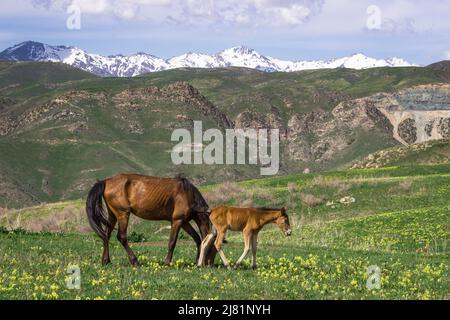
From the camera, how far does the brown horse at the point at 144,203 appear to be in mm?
19625

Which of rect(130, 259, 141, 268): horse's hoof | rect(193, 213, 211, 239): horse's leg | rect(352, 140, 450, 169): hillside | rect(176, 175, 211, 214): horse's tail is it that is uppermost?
rect(176, 175, 211, 214): horse's tail

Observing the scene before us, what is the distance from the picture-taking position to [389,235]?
1476 inches

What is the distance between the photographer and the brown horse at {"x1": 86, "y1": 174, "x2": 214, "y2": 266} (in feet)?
64.4

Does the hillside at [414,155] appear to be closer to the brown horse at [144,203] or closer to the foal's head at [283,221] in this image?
the foal's head at [283,221]

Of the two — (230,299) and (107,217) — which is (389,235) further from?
(230,299)

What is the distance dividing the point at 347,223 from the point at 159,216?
2559cm

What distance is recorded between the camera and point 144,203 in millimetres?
19750

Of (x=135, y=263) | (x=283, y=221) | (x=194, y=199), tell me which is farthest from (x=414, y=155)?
(x=135, y=263)

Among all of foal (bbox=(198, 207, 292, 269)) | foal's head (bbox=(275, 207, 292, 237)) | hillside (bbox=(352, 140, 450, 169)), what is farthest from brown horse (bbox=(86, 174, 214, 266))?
hillside (bbox=(352, 140, 450, 169))

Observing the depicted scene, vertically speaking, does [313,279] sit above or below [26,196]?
above

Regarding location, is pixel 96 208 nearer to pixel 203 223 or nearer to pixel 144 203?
pixel 144 203

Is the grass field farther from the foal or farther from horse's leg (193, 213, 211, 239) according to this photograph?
horse's leg (193, 213, 211, 239)

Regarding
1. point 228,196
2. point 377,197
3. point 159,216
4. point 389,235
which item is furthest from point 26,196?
point 159,216
